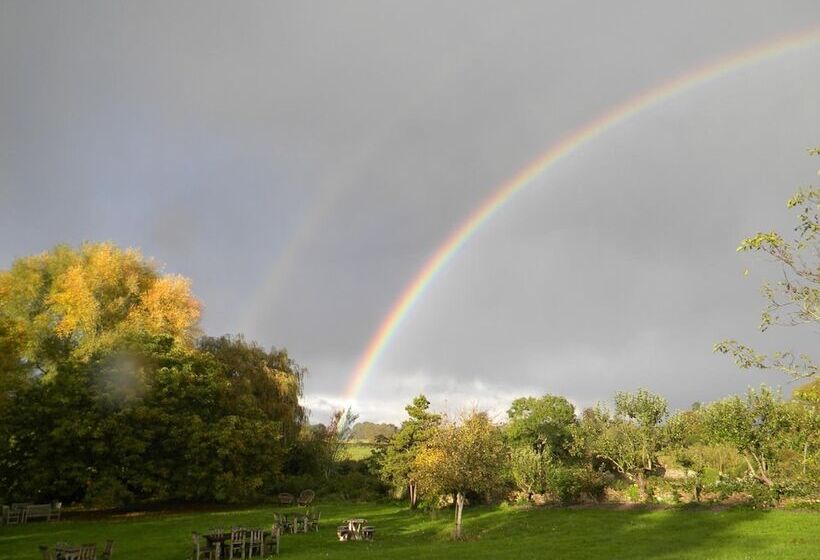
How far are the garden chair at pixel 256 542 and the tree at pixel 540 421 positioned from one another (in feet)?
123

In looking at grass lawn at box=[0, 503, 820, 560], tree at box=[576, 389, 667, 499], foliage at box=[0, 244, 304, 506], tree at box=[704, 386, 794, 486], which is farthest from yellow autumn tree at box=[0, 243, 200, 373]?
tree at box=[704, 386, 794, 486]

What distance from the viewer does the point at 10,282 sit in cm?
4231

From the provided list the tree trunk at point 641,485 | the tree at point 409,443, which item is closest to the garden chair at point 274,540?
the tree at point 409,443

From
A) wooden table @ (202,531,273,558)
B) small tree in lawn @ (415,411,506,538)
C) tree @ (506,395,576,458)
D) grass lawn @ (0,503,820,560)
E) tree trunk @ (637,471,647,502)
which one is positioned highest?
tree @ (506,395,576,458)

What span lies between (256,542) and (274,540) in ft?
7.37

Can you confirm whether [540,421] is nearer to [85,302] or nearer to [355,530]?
[355,530]

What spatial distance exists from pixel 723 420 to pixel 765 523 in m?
8.31

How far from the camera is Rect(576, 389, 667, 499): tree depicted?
3625 centimetres

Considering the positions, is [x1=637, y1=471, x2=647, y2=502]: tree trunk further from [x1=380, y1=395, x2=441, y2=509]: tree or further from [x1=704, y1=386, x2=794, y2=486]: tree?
[x1=380, y1=395, x2=441, y2=509]: tree

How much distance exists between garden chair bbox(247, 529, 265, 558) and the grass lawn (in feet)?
3.42

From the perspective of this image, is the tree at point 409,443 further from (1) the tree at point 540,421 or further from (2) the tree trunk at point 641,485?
(1) the tree at point 540,421

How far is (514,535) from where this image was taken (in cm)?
2545

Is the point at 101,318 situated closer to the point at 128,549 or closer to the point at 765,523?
the point at 128,549

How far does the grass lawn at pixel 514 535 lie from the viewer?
64.4 feet
